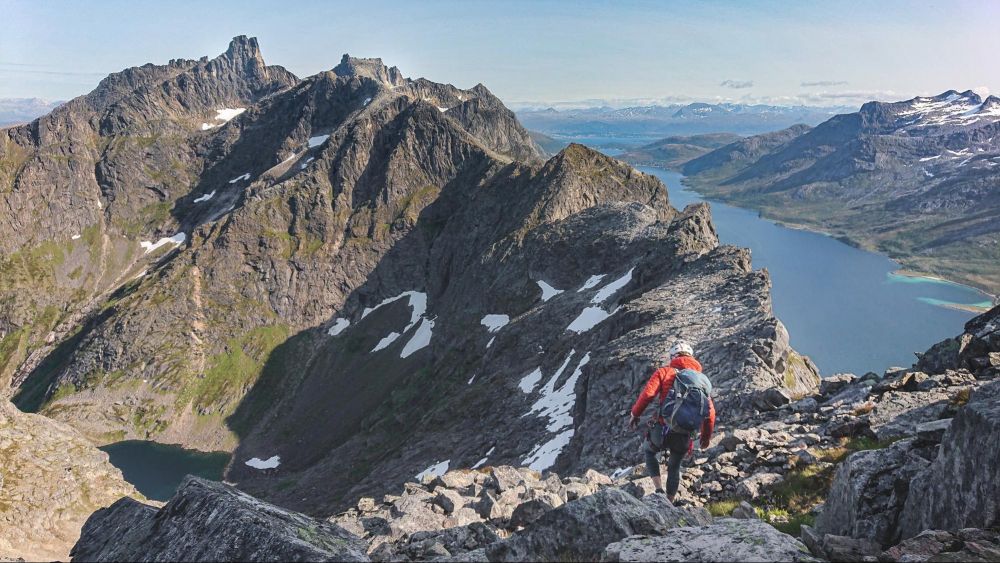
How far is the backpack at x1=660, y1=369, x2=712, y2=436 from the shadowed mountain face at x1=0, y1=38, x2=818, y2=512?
12993mm

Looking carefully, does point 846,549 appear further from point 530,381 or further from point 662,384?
point 530,381

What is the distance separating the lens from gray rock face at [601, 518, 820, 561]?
6184 mm

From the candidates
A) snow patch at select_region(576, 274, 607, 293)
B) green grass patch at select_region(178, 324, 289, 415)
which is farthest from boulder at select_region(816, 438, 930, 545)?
green grass patch at select_region(178, 324, 289, 415)

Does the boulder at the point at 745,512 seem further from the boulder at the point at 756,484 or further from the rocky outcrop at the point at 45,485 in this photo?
the rocky outcrop at the point at 45,485

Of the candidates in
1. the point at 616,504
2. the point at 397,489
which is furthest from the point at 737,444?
the point at 397,489

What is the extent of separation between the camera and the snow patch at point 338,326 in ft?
524

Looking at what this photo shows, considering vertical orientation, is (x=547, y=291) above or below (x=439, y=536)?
below

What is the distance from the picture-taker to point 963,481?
7207 mm

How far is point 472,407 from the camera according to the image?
178ft

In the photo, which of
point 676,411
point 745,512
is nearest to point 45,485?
point 676,411

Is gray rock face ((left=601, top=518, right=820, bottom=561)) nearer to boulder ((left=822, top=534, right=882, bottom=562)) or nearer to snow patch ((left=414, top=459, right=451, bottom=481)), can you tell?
boulder ((left=822, top=534, right=882, bottom=562))

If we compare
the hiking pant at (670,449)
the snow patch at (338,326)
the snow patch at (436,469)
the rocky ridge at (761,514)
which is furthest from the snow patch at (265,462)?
the hiking pant at (670,449)

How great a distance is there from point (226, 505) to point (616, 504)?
19.1 feet

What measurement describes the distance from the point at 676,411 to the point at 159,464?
486 feet
